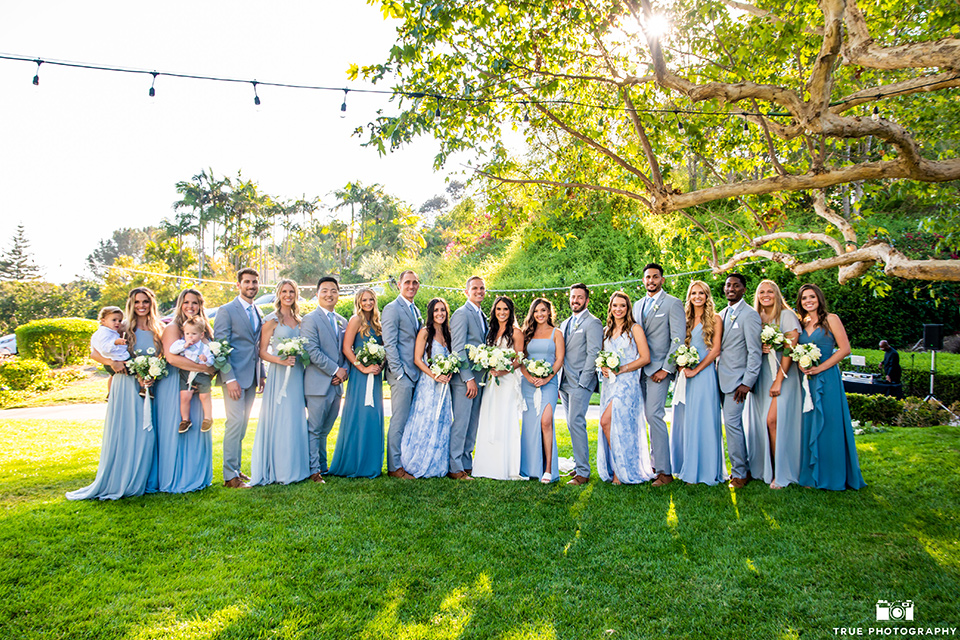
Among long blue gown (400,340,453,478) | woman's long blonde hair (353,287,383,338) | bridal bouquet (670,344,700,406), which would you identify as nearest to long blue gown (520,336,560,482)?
long blue gown (400,340,453,478)

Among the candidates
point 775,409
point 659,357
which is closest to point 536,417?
point 659,357

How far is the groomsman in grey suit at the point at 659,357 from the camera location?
20.0 ft

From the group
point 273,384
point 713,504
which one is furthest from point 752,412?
point 273,384

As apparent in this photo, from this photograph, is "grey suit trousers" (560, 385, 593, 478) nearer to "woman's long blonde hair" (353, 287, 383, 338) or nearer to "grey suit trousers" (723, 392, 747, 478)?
"grey suit trousers" (723, 392, 747, 478)

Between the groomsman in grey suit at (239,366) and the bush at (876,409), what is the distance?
32.7 feet

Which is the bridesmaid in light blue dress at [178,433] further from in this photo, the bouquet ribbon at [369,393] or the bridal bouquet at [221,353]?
the bouquet ribbon at [369,393]

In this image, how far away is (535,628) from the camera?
3.22m

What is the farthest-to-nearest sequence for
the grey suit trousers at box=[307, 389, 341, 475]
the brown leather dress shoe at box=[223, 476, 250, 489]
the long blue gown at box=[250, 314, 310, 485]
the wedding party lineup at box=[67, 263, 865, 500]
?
the grey suit trousers at box=[307, 389, 341, 475]
the long blue gown at box=[250, 314, 310, 485]
the brown leather dress shoe at box=[223, 476, 250, 489]
the wedding party lineup at box=[67, 263, 865, 500]

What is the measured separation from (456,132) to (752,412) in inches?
220

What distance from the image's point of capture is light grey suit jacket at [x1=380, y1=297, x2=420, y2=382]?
6.43 m

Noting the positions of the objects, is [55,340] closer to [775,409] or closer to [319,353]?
[319,353]

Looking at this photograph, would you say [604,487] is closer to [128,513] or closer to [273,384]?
[273,384]

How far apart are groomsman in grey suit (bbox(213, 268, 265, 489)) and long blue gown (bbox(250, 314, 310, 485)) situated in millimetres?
158

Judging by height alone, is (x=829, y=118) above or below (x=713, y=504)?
above
